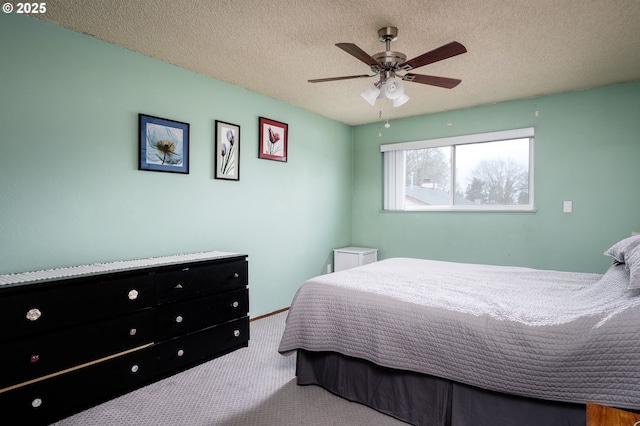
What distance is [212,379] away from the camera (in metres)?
2.45

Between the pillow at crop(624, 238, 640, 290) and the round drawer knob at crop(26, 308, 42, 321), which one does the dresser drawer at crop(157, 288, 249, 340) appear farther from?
the pillow at crop(624, 238, 640, 290)

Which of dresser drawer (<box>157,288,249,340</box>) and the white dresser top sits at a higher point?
the white dresser top

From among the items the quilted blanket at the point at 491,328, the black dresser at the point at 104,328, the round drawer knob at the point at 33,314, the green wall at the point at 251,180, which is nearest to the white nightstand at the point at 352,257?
the green wall at the point at 251,180

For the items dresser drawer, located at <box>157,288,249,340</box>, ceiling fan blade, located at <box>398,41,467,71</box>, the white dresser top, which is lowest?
dresser drawer, located at <box>157,288,249,340</box>

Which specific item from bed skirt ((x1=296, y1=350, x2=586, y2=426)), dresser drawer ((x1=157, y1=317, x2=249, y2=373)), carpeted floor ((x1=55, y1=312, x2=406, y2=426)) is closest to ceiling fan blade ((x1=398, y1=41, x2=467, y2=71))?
bed skirt ((x1=296, y1=350, x2=586, y2=426))

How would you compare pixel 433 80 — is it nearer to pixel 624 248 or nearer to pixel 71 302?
pixel 624 248

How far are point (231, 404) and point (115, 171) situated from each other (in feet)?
6.25

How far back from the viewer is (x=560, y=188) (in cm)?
362

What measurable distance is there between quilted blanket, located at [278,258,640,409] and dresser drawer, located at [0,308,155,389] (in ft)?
3.27

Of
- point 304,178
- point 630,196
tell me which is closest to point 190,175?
point 304,178

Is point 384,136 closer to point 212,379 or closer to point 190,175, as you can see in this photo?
point 190,175

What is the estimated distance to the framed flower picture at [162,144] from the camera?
2758mm

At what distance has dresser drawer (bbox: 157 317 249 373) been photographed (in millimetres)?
2451

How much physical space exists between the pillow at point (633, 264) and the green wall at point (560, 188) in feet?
5.10
